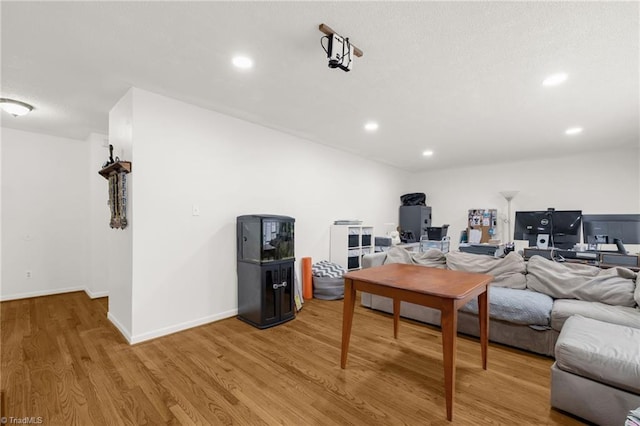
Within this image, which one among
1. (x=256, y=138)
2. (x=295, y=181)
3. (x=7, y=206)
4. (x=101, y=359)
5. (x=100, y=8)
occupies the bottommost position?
(x=101, y=359)

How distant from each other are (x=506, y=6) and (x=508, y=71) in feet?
2.81

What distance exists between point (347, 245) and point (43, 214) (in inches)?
185

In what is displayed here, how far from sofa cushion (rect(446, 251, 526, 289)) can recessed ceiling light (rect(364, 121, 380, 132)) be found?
1.91 m

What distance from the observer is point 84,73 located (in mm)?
2418

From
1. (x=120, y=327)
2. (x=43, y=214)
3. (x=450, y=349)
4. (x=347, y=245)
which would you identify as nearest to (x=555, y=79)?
(x=450, y=349)

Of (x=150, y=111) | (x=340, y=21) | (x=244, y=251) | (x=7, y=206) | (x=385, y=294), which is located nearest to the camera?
(x=340, y=21)

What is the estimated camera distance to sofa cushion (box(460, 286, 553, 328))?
240cm

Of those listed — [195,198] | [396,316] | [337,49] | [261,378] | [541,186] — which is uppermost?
[337,49]

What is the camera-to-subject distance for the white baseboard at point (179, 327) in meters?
2.67

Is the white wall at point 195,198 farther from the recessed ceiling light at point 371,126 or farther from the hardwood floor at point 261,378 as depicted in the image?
the recessed ceiling light at point 371,126

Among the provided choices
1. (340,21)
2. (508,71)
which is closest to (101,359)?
(340,21)

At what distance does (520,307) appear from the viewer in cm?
248

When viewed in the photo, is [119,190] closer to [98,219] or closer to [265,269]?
[265,269]

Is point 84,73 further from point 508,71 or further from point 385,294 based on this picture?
point 508,71
